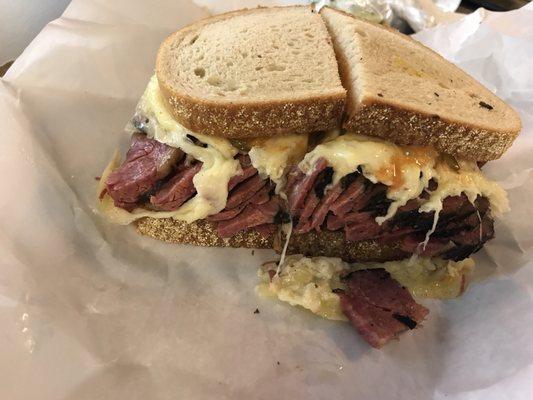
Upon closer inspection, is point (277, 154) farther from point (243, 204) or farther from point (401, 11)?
point (401, 11)

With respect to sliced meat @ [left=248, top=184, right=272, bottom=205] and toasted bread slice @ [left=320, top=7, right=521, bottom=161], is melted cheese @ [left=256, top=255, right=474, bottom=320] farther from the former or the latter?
toasted bread slice @ [left=320, top=7, right=521, bottom=161]

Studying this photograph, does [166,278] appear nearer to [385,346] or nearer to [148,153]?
[148,153]

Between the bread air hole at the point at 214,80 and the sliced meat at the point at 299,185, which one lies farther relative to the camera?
the bread air hole at the point at 214,80

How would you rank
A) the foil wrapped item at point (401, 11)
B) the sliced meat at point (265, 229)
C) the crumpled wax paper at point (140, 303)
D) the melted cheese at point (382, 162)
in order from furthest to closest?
1. the foil wrapped item at point (401, 11)
2. the sliced meat at point (265, 229)
3. the melted cheese at point (382, 162)
4. the crumpled wax paper at point (140, 303)

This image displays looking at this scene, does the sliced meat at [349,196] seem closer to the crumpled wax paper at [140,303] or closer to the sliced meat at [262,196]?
the sliced meat at [262,196]

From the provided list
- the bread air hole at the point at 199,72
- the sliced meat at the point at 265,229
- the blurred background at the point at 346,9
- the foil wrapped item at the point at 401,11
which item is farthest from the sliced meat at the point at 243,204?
the foil wrapped item at the point at 401,11

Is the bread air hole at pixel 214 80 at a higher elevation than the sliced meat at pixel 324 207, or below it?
higher

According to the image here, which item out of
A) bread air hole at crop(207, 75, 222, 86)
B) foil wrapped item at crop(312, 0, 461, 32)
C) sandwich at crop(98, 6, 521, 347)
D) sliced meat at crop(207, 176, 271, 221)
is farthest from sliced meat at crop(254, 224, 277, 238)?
foil wrapped item at crop(312, 0, 461, 32)
